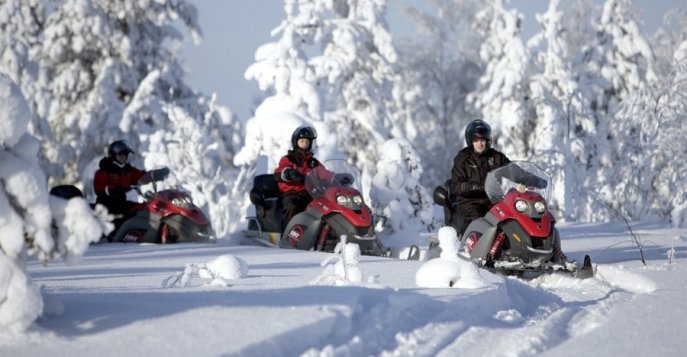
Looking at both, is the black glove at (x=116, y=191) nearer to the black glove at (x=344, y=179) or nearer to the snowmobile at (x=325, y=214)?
the snowmobile at (x=325, y=214)

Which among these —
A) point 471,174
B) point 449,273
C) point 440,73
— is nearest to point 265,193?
point 471,174

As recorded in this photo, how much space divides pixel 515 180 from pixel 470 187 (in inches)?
23.8

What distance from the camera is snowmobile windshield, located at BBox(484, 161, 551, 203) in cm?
→ 847

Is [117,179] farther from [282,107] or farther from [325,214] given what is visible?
[282,107]

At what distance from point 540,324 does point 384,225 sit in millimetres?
10675

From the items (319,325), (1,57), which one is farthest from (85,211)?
(1,57)

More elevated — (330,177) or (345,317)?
(330,177)

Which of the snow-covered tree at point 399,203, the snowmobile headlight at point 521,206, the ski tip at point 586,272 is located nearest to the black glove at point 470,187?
the snowmobile headlight at point 521,206

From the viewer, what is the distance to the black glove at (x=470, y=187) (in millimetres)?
8969

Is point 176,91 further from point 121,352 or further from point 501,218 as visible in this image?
point 121,352

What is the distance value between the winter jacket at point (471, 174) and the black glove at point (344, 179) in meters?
1.61

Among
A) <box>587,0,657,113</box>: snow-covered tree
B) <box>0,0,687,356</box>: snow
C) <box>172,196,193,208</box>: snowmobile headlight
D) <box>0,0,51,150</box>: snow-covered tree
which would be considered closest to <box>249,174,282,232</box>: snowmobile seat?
<box>0,0,687,356</box>: snow

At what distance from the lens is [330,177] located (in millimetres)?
10602

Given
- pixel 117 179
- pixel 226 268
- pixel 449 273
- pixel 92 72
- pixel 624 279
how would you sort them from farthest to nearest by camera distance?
pixel 92 72 < pixel 117 179 < pixel 624 279 < pixel 226 268 < pixel 449 273
